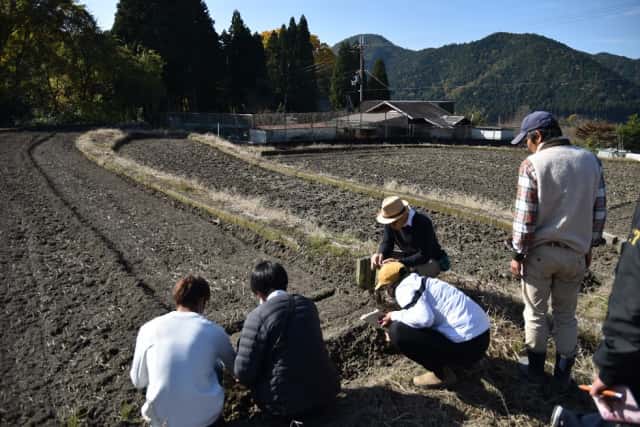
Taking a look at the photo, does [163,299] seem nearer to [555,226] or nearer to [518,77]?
[555,226]

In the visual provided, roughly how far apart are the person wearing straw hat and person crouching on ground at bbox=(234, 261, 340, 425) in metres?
1.18

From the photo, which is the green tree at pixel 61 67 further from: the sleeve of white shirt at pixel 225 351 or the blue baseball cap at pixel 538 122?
the blue baseball cap at pixel 538 122

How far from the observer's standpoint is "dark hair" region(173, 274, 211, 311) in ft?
8.17

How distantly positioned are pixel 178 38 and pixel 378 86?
64.5 ft

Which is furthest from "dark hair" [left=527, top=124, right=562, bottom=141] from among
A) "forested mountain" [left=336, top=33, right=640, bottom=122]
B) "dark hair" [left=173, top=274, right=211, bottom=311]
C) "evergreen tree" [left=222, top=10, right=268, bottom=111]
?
"forested mountain" [left=336, top=33, right=640, bottom=122]

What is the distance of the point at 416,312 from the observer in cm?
263

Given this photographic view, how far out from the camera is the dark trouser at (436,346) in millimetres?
2623

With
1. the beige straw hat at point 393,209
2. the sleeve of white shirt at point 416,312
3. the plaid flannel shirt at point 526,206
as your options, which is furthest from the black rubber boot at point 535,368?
the beige straw hat at point 393,209

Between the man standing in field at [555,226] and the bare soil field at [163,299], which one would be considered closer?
the man standing in field at [555,226]

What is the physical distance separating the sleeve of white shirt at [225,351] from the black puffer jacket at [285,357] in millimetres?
79

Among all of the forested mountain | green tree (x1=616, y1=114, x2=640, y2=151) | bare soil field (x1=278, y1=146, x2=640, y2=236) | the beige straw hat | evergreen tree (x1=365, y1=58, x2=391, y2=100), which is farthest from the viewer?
the forested mountain

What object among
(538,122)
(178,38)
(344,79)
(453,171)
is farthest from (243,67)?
(538,122)

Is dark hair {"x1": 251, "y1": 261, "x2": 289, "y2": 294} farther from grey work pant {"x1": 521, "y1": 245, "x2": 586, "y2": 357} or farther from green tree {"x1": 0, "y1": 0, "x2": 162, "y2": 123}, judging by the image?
green tree {"x1": 0, "y1": 0, "x2": 162, "y2": 123}

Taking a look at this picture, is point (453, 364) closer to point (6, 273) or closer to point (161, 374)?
point (161, 374)
